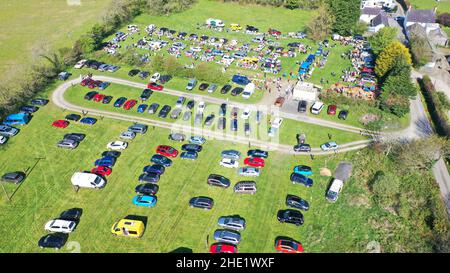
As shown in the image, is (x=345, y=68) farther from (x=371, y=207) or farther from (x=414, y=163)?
(x=371, y=207)

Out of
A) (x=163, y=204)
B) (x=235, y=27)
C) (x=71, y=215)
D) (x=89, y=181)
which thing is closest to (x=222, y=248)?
(x=163, y=204)

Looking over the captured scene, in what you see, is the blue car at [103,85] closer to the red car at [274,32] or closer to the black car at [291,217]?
the black car at [291,217]

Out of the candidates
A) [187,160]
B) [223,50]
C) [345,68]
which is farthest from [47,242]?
[345,68]

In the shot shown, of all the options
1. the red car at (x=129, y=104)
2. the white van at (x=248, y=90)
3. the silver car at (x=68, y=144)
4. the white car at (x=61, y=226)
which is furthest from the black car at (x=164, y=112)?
the white car at (x=61, y=226)

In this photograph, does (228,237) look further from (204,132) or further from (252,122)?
(252,122)

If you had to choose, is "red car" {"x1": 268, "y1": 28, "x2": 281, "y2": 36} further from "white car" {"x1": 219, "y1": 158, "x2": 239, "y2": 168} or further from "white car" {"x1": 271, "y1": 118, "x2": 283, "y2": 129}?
"white car" {"x1": 219, "y1": 158, "x2": 239, "y2": 168}
